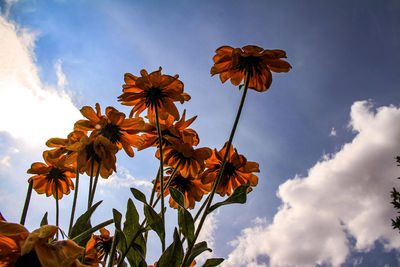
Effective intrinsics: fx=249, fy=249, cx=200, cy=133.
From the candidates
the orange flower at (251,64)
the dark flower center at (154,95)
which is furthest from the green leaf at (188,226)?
the orange flower at (251,64)

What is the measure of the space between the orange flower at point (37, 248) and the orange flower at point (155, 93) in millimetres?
914

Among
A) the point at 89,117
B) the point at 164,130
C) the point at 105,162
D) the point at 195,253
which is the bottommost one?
the point at 195,253

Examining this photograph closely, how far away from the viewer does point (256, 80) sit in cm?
151

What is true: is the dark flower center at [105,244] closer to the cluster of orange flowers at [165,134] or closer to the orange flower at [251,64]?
the cluster of orange flowers at [165,134]

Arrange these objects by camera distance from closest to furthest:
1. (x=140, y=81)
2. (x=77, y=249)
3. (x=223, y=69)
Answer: (x=77, y=249)
(x=140, y=81)
(x=223, y=69)

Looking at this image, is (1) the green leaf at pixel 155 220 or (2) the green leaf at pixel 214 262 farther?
(2) the green leaf at pixel 214 262

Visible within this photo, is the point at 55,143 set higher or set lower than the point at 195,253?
higher

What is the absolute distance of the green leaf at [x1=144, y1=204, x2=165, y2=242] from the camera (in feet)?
3.53

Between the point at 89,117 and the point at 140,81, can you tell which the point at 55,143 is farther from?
the point at 140,81

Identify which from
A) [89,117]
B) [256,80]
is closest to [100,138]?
[89,117]

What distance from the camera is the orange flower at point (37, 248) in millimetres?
491

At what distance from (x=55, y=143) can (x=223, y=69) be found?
102cm

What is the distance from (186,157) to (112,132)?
422 mm

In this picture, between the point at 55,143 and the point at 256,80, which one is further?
the point at 256,80
